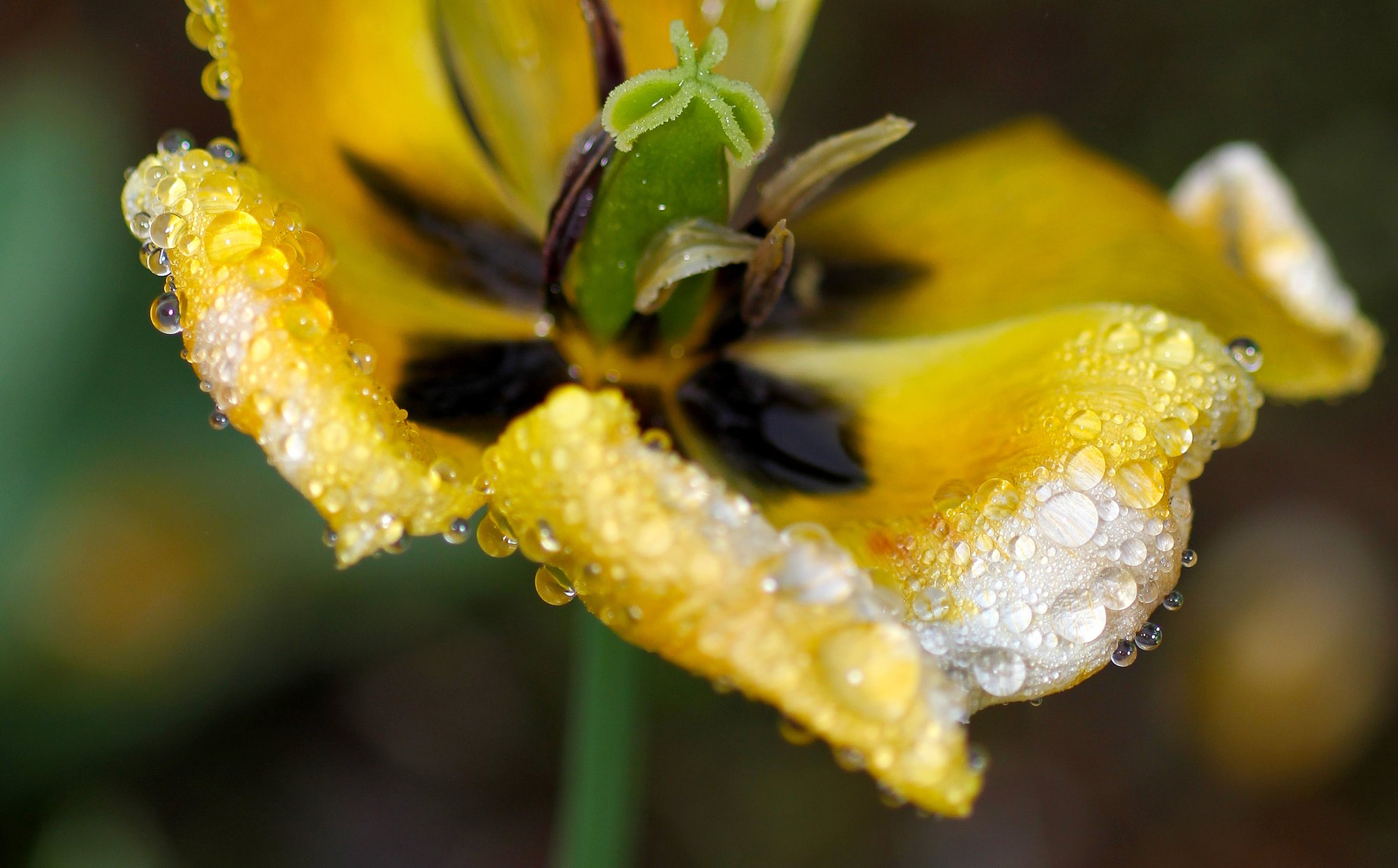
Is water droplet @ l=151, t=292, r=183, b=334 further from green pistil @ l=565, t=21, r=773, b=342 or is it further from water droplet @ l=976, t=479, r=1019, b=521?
water droplet @ l=976, t=479, r=1019, b=521

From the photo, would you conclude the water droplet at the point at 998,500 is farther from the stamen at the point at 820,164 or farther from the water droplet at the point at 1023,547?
the stamen at the point at 820,164

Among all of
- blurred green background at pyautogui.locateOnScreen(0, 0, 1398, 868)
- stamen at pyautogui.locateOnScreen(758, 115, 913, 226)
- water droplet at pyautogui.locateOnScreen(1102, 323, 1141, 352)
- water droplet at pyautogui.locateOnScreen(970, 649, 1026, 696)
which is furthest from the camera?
blurred green background at pyautogui.locateOnScreen(0, 0, 1398, 868)

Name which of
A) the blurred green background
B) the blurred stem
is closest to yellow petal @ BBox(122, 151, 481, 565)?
the blurred stem

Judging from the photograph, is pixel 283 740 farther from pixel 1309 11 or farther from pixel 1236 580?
pixel 1309 11

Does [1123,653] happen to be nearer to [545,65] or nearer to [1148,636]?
[1148,636]

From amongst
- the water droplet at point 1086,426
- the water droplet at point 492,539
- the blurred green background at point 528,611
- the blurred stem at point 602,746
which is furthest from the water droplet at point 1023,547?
the blurred green background at point 528,611

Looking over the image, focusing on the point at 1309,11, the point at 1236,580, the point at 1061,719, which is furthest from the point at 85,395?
the point at 1309,11
